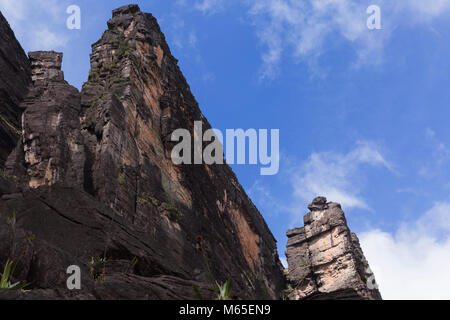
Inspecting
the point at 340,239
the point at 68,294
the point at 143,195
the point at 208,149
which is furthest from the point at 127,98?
the point at 340,239

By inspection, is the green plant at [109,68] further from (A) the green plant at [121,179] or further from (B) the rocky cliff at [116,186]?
(A) the green plant at [121,179]

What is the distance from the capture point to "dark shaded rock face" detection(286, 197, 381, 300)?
140 ft

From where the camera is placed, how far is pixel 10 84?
23.5 m

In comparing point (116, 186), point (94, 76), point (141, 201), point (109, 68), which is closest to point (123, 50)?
point (109, 68)

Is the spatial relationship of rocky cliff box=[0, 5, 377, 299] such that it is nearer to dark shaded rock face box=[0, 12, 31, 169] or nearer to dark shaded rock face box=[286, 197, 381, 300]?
dark shaded rock face box=[0, 12, 31, 169]

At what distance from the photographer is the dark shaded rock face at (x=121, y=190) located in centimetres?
804

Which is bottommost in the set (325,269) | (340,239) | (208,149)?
(325,269)

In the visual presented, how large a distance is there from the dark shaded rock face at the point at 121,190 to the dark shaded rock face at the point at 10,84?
0.57 ft

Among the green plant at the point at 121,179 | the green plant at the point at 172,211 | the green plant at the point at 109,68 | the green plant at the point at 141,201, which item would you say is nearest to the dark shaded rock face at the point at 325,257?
the green plant at the point at 172,211

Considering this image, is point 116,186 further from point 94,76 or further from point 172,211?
point 94,76

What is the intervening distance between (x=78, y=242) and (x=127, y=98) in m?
11.9

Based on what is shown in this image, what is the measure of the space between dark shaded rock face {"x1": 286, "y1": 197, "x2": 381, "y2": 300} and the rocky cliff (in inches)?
368
